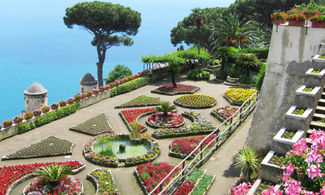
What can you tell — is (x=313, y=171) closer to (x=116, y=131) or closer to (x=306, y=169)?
(x=306, y=169)

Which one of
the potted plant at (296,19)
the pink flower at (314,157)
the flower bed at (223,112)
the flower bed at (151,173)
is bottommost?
the flower bed at (151,173)

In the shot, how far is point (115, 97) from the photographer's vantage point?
3803 cm

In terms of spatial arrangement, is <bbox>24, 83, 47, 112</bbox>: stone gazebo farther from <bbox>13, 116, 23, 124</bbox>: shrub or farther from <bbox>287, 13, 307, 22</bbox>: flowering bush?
<bbox>287, 13, 307, 22</bbox>: flowering bush

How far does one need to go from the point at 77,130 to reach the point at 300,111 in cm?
2105

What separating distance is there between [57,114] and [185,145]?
13617 mm

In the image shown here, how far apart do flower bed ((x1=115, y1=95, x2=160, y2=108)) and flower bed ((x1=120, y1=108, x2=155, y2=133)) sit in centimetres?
172

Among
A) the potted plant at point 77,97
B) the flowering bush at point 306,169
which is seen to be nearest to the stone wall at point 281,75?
the flowering bush at point 306,169

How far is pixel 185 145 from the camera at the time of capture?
24.5 metres

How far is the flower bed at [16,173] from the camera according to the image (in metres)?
20.8

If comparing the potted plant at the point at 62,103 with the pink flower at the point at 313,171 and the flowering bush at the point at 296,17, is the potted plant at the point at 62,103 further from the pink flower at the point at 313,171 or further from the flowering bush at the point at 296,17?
the pink flower at the point at 313,171

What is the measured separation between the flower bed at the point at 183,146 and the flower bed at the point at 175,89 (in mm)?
12702

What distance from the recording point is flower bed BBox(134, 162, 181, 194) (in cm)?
2012

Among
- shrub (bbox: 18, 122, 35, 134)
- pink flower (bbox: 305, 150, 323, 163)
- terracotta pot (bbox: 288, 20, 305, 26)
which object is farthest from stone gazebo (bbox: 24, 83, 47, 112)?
pink flower (bbox: 305, 150, 323, 163)

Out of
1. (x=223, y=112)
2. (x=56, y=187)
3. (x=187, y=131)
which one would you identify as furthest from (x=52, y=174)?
(x=223, y=112)
